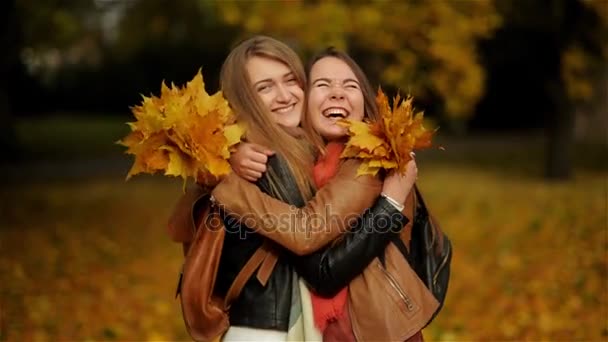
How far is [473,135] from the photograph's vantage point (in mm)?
23219

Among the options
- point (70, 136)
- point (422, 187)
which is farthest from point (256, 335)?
point (70, 136)

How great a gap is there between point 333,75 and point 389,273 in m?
0.67

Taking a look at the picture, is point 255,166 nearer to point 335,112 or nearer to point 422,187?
point 335,112

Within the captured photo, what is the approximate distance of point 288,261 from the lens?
2598 mm

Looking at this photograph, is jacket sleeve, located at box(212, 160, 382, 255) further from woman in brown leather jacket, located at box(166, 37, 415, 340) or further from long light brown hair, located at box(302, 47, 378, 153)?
long light brown hair, located at box(302, 47, 378, 153)

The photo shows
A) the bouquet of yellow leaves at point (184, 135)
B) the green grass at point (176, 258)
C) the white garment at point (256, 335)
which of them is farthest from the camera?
the green grass at point (176, 258)

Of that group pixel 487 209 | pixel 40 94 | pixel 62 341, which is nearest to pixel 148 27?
pixel 487 209

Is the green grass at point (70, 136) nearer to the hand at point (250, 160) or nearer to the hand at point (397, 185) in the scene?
the hand at point (250, 160)

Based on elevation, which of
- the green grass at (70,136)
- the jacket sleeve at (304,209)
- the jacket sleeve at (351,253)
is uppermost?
the jacket sleeve at (304,209)

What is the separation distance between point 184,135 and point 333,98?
529mm

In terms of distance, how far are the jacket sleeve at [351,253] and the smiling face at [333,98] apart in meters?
0.30

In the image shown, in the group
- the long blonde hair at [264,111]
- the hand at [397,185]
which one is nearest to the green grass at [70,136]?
the long blonde hair at [264,111]

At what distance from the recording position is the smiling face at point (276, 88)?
8.61ft

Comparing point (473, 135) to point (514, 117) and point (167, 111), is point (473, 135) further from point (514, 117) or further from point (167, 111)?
point (167, 111)
